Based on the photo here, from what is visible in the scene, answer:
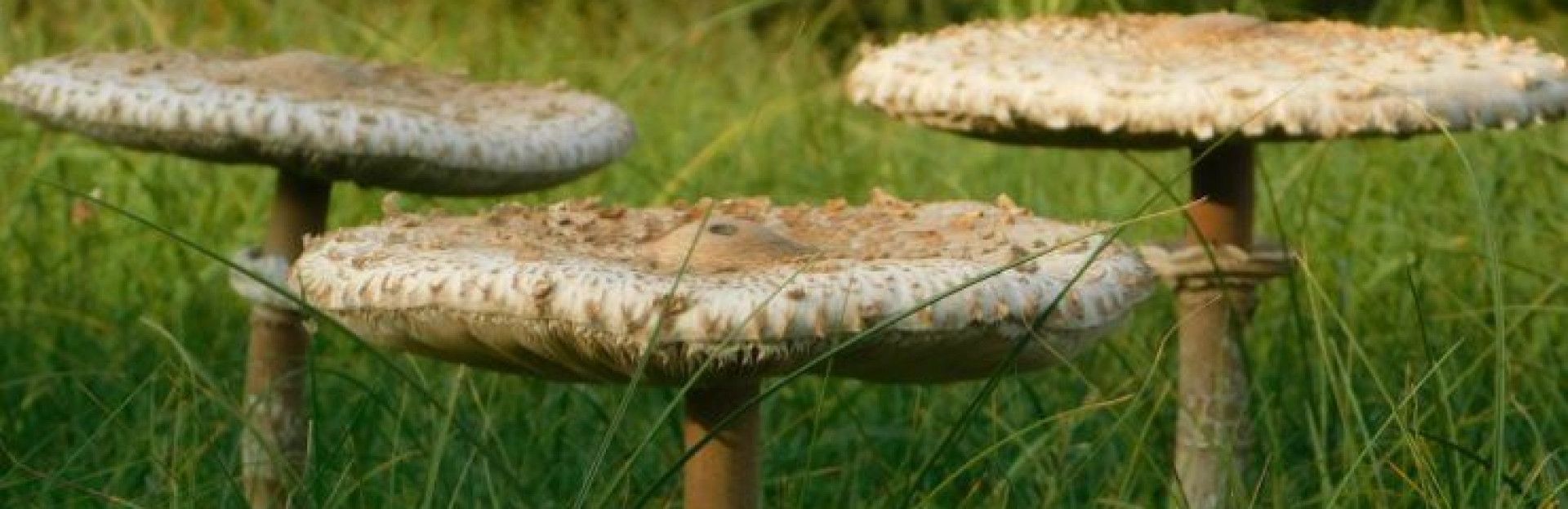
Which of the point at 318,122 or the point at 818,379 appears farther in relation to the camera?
the point at 818,379

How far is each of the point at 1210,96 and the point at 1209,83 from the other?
0.05 m

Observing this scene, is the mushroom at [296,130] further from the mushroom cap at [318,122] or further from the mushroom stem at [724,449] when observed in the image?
the mushroom stem at [724,449]

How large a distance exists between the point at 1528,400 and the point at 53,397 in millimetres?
2780

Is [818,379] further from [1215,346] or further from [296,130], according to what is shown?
[296,130]

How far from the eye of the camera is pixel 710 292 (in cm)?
278

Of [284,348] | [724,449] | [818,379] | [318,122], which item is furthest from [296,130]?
[818,379]

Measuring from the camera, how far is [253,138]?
4.05 m

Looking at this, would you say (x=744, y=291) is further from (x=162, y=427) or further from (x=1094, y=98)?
(x=162, y=427)

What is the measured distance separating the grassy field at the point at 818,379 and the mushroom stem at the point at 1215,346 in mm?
67

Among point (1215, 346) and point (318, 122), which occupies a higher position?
point (318, 122)

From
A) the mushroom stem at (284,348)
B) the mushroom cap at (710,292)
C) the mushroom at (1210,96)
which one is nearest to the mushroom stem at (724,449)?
the mushroom cap at (710,292)

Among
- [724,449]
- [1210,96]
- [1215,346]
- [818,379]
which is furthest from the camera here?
[818,379]

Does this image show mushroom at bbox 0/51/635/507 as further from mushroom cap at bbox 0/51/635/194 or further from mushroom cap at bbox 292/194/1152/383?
mushroom cap at bbox 292/194/1152/383

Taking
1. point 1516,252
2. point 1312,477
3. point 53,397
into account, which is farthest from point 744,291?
point 1516,252
